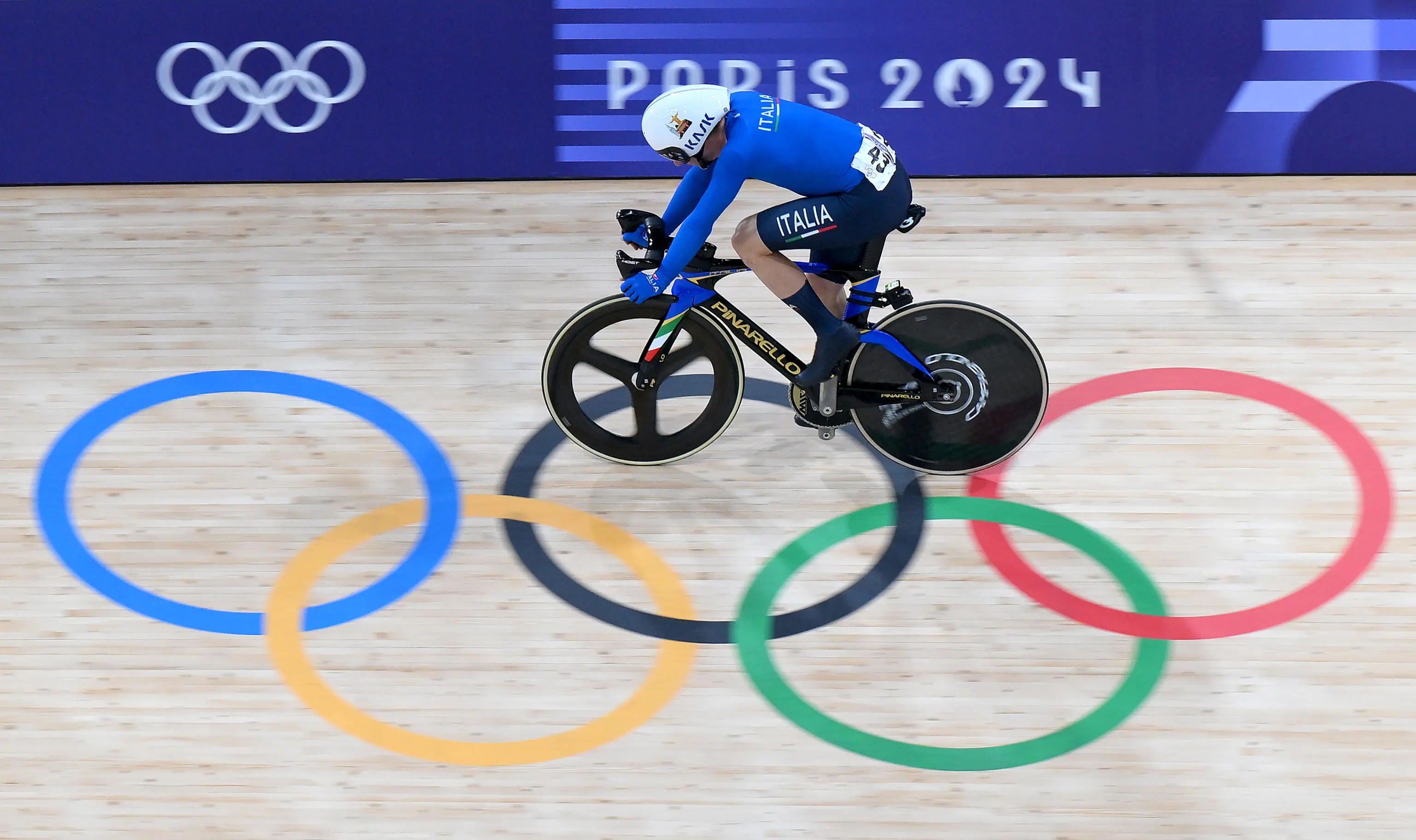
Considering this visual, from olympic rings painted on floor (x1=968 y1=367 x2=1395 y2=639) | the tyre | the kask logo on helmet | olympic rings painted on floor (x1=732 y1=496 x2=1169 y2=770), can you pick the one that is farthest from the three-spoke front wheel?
the kask logo on helmet

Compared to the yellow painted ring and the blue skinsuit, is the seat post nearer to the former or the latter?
the blue skinsuit

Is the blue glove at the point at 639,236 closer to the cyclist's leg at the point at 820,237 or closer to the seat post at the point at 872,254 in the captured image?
the cyclist's leg at the point at 820,237

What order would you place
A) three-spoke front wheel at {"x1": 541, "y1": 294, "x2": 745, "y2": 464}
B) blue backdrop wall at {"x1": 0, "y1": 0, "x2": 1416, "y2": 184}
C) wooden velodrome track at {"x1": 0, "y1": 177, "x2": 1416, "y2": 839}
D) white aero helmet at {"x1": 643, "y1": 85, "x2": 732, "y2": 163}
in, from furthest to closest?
blue backdrop wall at {"x1": 0, "y1": 0, "x2": 1416, "y2": 184} < three-spoke front wheel at {"x1": 541, "y1": 294, "x2": 745, "y2": 464} < white aero helmet at {"x1": 643, "y1": 85, "x2": 732, "y2": 163} < wooden velodrome track at {"x1": 0, "y1": 177, "x2": 1416, "y2": 839}

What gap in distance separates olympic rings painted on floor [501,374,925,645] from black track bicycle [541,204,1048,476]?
0.16m

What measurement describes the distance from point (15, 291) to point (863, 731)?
13.6 feet

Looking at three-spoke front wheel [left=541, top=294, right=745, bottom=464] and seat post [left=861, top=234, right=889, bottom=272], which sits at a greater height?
seat post [left=861, top=234, right=889, bottom=272]

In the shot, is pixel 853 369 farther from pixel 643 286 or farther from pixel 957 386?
pixel 643 286

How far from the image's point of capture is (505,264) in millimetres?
5082

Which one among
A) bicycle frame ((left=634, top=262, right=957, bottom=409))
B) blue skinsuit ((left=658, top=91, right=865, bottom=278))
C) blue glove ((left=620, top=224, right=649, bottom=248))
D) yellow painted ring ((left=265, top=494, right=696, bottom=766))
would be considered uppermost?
blue skinsuit ((left=658, top=91, right=865, bottom=278))

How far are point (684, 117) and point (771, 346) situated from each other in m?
0.88

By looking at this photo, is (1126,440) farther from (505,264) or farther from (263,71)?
(263,71)

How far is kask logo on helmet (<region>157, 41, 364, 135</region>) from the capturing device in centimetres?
535

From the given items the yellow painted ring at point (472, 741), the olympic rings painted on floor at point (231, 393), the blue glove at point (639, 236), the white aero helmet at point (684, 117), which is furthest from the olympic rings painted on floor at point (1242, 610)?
the olympic rings painted on floor at point (231, 393)

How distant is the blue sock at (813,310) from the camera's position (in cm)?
365
